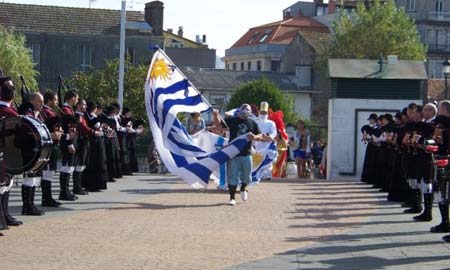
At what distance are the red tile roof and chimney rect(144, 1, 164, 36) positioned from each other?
2829 cm

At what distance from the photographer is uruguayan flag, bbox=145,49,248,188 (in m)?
21.7

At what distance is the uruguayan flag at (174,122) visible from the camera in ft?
71.1

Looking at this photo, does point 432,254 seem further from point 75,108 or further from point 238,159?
point 75,108

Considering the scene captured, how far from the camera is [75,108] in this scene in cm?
2041

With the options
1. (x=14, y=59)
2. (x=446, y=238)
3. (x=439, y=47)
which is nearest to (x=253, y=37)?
(x=439, y=47)

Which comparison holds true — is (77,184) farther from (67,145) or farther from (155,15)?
(155,15)

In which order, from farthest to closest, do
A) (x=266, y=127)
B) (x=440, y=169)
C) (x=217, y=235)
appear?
(x=266, y=127) < (x=440, y=169) < (x=217, y=235)

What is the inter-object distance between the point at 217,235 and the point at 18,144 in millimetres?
3102

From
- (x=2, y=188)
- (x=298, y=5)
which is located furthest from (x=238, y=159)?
(x=298, y=5)

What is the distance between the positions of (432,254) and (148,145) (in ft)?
79.4

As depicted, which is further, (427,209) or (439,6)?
(439,6)

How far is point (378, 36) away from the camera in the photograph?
238ft

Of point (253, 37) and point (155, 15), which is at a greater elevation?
point (253, 37)

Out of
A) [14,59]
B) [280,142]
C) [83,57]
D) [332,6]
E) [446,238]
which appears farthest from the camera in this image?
[332,6]
